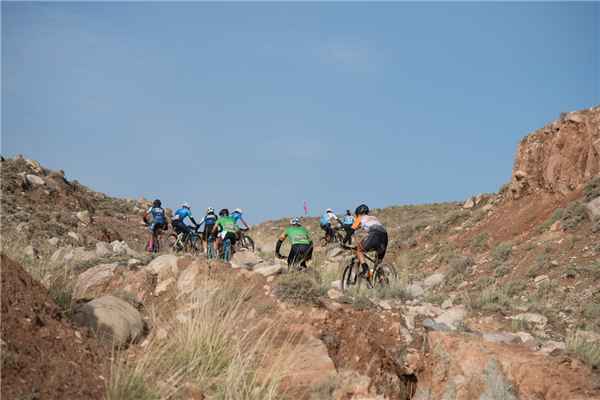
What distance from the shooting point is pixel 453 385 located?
8633mm

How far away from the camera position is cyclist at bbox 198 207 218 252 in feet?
59.1

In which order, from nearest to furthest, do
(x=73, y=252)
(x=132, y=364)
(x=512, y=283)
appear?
(x=132, y=364), (x=73, y=252), (x=512, y=283)

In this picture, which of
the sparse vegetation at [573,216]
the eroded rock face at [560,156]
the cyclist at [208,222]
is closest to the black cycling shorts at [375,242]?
the cyclist at [208,222]

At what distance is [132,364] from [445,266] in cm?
1772

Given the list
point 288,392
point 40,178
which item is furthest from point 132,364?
point 40,178

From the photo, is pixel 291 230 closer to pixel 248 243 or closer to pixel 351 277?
pixel 351 277

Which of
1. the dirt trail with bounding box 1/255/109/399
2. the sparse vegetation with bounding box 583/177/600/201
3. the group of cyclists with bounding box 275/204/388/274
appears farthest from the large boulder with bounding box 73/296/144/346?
the sparse vegetation with bounding box 583/177/600/201

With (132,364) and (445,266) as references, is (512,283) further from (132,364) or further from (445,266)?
(132,364)

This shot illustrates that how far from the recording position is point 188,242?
18875mm

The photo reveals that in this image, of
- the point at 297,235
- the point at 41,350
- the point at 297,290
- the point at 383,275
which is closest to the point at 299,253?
the point at 297,235

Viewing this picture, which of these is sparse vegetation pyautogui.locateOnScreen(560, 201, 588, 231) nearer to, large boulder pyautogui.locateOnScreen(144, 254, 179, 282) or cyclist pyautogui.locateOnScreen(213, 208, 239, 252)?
cyclist pyautogui.locateOnScreen(213, 208, 239, 252)

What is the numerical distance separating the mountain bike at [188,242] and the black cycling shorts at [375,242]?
7.45 metres

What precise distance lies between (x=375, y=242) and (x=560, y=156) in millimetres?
13170

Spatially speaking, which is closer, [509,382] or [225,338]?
[225,338]
